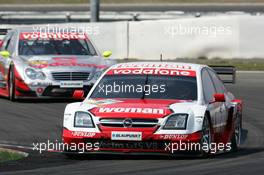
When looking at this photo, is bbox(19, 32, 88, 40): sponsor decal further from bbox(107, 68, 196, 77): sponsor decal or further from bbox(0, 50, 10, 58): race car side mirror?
bbox(107, 68, 196, 77): sponsor decal

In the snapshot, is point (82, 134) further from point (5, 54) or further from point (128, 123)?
point (5, 54)

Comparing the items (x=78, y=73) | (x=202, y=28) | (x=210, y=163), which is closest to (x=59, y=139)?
(x=210, y=163)

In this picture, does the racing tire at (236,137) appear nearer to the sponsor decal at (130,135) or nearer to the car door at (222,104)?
the car door at (222,104)

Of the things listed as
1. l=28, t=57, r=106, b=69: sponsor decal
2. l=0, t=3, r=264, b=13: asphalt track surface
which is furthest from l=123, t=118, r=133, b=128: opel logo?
l=0, t=3, r=264, b=13: asphalt track surface

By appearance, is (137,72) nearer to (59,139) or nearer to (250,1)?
(59,139)

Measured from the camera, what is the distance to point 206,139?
12.5 m

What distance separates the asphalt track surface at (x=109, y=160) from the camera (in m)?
11.1

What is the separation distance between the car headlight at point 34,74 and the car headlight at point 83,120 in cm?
789

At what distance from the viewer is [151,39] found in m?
32.3

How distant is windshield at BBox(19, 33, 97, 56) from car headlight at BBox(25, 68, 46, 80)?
88 cm

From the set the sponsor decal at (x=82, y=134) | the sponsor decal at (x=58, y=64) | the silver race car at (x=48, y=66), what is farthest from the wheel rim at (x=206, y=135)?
the sponsor decal at (x=58, y=64)

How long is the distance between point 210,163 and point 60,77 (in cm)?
874

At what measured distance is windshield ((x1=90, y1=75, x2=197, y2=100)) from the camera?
1307cm

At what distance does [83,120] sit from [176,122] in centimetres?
108
